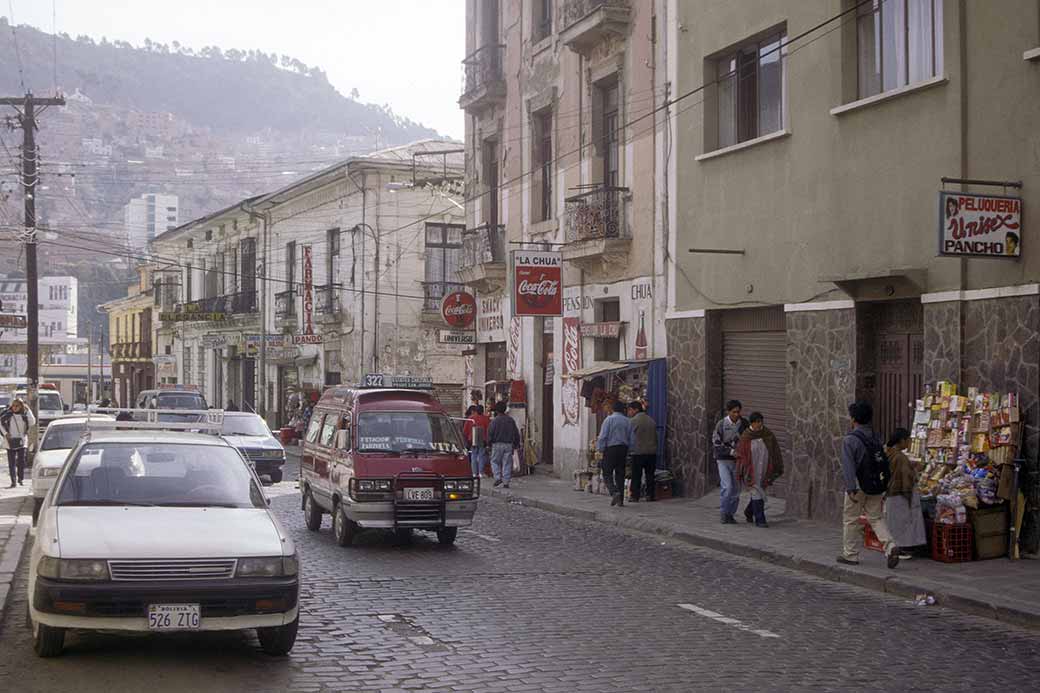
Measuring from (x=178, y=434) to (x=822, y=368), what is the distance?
1002cm

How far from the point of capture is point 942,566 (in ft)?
42.5

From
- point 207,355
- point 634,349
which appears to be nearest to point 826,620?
point 634,349

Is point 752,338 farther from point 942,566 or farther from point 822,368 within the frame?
point 942,566

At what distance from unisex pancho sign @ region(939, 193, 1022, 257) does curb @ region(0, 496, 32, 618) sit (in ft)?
32.1

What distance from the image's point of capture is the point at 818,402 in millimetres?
17359

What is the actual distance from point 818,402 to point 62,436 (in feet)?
40.6

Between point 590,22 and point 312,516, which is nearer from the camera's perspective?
point 312,516

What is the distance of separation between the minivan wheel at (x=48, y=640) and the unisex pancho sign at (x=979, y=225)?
9.40 meters

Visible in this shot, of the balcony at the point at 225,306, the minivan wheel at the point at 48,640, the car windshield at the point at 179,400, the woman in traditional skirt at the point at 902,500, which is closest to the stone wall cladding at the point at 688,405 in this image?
the woman in traditional skirt at the point at 902,500

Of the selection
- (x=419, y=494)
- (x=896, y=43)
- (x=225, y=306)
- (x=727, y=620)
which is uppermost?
(x=896, y=43)

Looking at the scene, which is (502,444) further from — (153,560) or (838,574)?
(153,560)

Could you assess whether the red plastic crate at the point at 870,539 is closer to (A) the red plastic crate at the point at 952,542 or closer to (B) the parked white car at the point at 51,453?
(A) the red plastic crate at the point at 952,542

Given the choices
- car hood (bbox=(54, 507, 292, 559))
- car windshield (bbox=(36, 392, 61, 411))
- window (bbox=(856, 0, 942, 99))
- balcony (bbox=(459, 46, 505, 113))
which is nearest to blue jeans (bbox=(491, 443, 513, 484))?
balcony (bbox=(459, 46, 505, 113))

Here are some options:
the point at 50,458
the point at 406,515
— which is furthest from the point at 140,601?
the point at 50,458
